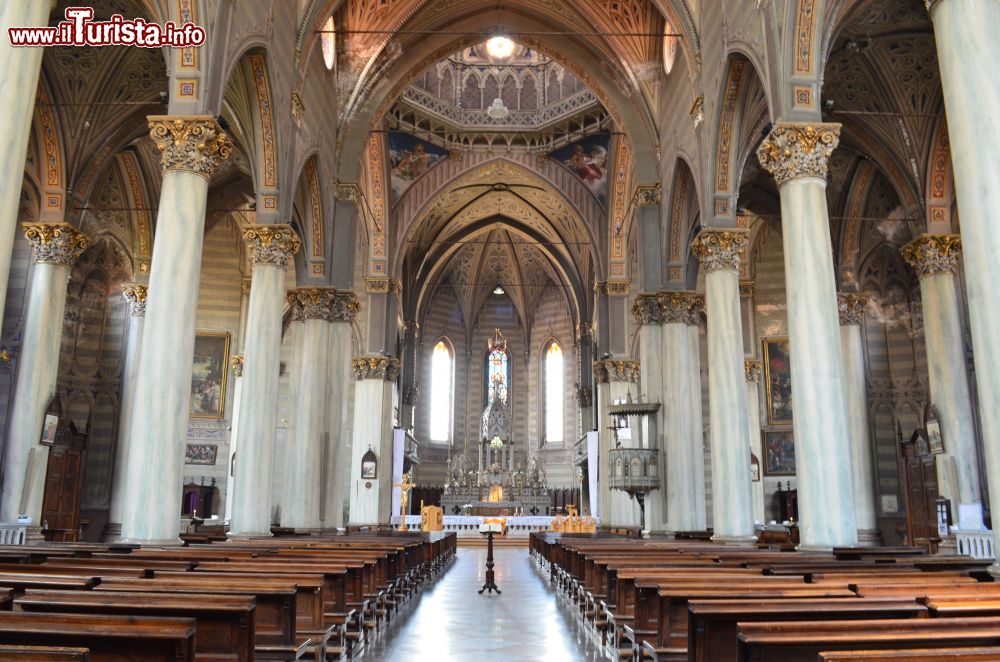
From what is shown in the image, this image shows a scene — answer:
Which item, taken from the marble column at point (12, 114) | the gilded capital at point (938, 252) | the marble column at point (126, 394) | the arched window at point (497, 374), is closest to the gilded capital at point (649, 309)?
the gilded capital at point (938, 252)

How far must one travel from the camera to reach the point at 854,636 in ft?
12.5

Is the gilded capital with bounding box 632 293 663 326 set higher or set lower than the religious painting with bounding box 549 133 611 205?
lower

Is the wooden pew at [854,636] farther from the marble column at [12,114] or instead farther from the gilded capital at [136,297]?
the gilded capital at [136,297]

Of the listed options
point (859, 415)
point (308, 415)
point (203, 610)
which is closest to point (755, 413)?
point (859, 415)

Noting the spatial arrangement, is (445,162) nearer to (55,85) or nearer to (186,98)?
(55,85)

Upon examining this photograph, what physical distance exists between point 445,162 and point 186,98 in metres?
Result: 21.1

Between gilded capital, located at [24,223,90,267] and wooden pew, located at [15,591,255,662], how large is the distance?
46.6 ft

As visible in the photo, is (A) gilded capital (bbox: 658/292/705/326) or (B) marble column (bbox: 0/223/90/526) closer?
(B) marble column (bbox: 0/223/90/526)

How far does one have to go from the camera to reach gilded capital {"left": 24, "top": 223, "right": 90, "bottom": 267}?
17125 mm

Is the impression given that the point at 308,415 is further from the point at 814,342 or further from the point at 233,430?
the point at 814,342

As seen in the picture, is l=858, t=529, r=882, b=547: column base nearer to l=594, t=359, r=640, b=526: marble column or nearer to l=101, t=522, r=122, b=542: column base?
l=594, t=359, r=640, b=526: marble column

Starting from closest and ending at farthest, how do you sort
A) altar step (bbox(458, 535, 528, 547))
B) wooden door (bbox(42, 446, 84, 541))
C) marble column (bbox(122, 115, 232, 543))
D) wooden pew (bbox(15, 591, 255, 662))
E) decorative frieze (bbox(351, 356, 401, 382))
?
wooden pew (bbox(15, 591, 255, 662))
marble column (bbox(122, 115, 232, 543))
wooden door (bbox(42, 446, 84, 541))
decorative frieze (bbox(351, 356, 401, 382))
altar step (bbox(458, 535, 528, 547))

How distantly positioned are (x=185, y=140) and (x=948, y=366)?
48.3 ft

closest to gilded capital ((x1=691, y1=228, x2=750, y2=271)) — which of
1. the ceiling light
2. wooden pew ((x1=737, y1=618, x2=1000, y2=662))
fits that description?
wooden pew ((x1=737, y1=618, x2=1000, y2=662))
